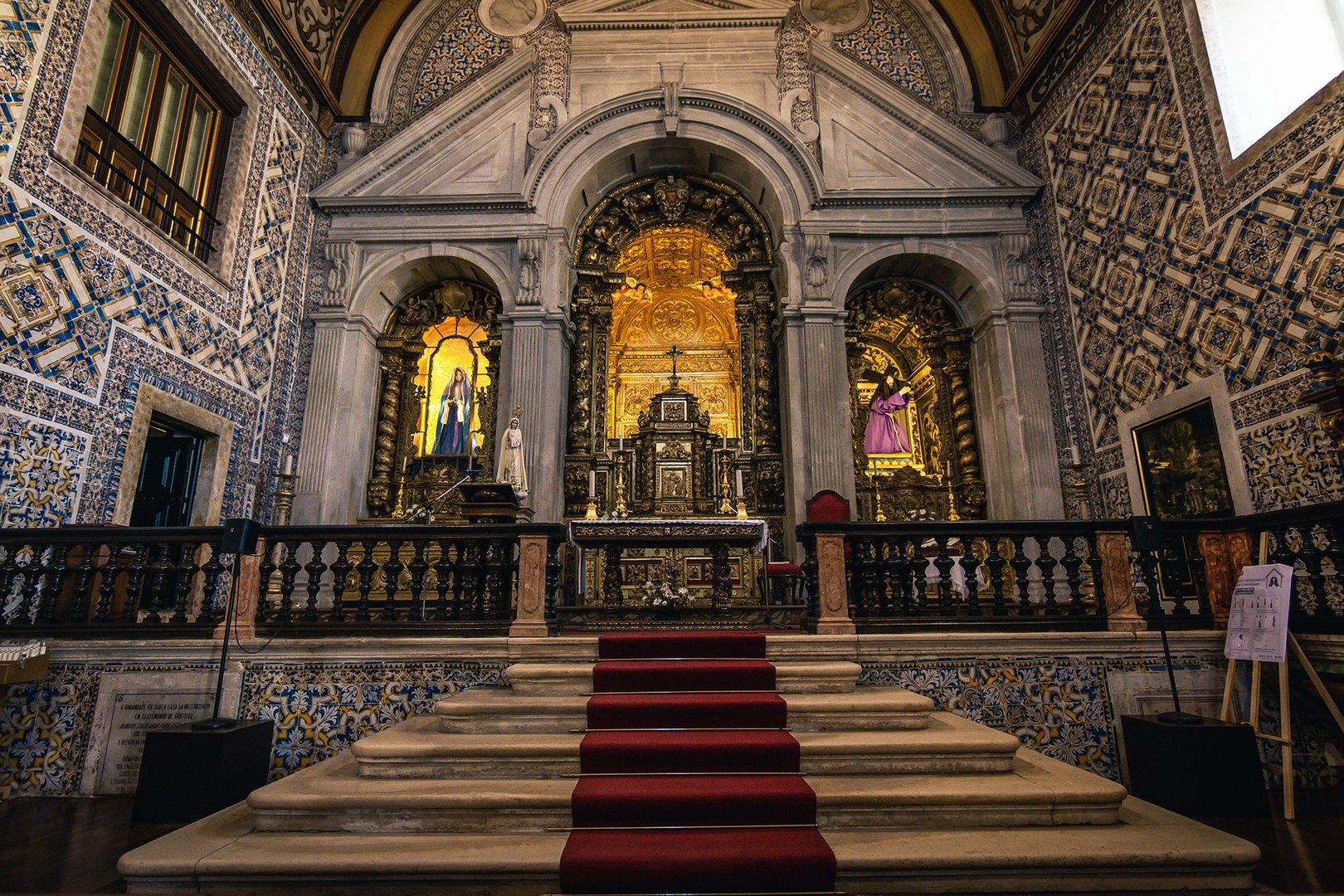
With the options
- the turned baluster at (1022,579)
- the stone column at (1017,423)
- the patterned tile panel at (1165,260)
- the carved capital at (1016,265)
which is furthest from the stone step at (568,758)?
the carved capital at (1016,265)

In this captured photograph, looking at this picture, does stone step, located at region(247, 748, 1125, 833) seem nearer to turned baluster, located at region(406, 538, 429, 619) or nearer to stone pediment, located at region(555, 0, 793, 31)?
turned baluster, located at region(406, 538, 429, 619)

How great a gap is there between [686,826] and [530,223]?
896 centimetres

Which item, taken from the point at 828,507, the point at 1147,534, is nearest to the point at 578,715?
the point at 1147,534

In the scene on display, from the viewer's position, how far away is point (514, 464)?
325 inches

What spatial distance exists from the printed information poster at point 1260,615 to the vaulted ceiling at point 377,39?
787cm

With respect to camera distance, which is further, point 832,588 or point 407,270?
point 407,270

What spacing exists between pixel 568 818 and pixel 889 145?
10425 millimetres

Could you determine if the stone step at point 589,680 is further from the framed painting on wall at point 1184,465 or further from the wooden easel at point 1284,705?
the framed painting on wall at point 1184,465

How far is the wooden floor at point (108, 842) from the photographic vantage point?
3.01 m

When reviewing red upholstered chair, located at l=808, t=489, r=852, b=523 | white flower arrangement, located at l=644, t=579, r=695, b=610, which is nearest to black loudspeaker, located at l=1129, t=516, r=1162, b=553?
white flower arrangement, located at l=644, t=579, r=695, b=610

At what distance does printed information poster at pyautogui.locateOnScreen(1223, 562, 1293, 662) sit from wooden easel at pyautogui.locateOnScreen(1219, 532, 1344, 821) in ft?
0.28

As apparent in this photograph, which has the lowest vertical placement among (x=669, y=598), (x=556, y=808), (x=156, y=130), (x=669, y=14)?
(x=556, y=808)

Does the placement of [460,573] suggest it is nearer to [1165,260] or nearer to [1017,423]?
[1017,423]

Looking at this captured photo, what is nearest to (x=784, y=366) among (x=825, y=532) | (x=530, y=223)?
(x=530, y=223)
